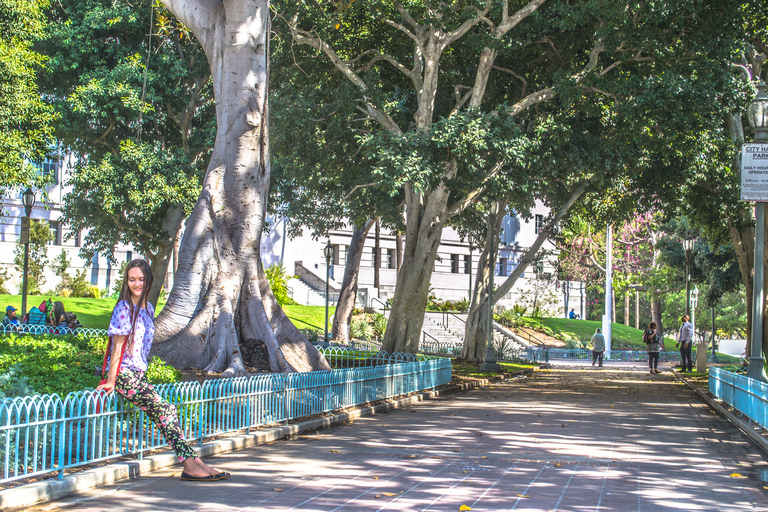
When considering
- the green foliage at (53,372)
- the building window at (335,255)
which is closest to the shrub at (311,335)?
the green foliage at (53,372)

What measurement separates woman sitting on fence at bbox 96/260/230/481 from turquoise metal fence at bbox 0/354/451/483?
1.52 feet


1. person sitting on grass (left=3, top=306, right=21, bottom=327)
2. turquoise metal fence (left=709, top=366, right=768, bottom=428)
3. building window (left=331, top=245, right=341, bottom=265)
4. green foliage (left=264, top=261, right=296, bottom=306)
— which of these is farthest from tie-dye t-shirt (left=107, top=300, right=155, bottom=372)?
building window (left=331, top=245, right=341, bottom=265)

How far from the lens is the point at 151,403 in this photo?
6.45m

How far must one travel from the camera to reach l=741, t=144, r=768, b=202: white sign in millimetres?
12508

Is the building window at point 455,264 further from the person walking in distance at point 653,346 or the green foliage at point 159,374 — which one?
the green foliage at point 159,374

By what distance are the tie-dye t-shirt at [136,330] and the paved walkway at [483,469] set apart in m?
1.13

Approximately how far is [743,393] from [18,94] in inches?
720

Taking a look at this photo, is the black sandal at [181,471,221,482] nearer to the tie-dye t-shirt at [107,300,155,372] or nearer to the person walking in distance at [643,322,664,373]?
the tie-dye t-shirt at [107,300,155,372]

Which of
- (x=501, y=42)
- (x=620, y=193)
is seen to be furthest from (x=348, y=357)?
(x=620, y=193)

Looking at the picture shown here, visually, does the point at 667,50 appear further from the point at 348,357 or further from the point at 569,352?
the point at 569,352

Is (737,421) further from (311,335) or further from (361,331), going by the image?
(361,331)

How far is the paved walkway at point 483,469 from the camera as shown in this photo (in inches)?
239

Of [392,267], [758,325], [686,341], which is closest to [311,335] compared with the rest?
[686,341]

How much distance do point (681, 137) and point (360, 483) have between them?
41.5ft
